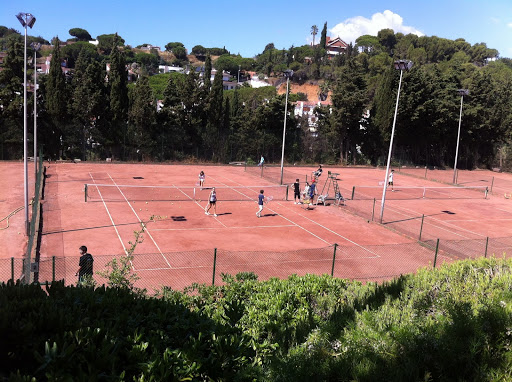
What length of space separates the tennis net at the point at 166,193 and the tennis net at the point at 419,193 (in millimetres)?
6511

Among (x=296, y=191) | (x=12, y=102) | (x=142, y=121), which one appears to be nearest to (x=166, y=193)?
(x=296, y=191)

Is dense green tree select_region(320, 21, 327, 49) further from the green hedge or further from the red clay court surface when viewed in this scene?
the green hedge

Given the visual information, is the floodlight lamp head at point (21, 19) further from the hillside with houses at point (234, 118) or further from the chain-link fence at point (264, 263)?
the hillside with houses at point (234, 118)

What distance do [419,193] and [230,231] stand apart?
21.0m

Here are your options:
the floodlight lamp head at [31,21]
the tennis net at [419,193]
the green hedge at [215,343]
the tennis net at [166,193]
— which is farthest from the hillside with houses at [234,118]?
the green hedge at [215,343]

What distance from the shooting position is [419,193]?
3644cm

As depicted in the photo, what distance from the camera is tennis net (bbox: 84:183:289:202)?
90.1ft

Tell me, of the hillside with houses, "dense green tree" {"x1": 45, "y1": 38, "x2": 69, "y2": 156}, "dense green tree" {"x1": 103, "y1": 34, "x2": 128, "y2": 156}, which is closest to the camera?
"dense green tree" {"x1": 45, "y1": 38, "x2": 69, "y2": 156}

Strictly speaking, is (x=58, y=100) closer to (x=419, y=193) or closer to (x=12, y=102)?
(x=12, y=102)

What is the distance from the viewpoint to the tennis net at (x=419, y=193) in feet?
112

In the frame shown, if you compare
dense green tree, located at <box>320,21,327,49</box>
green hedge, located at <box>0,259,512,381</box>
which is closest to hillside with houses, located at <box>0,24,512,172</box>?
green hedge, located at <box>0,259,512,381</box>

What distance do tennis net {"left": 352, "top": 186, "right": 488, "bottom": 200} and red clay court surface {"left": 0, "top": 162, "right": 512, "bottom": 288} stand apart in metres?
0.94

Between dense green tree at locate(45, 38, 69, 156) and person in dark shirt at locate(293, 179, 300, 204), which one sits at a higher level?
dense green tree at locate(45, 38, 69, 156)

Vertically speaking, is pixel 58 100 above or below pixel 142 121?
above
